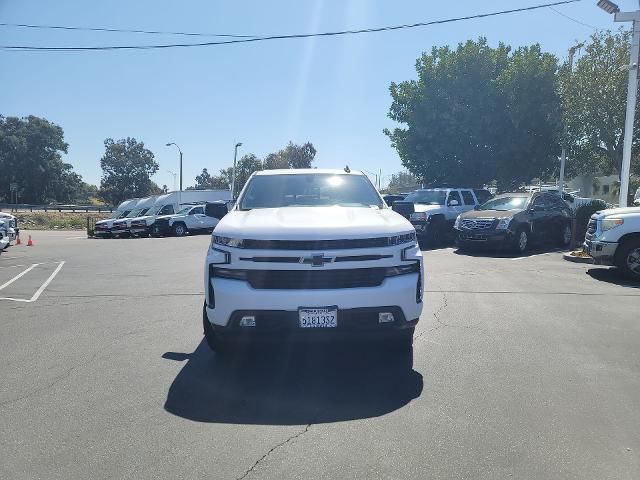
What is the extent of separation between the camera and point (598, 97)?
20.1 meters

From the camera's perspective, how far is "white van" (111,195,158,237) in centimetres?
2705

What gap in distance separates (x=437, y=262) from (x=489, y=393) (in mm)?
8649

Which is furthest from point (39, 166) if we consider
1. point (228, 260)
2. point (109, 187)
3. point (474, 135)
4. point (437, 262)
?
point (228, 260)

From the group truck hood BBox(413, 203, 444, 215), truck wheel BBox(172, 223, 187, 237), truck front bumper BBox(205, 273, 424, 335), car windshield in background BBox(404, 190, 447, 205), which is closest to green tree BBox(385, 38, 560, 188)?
car windshield in background BBox(404, 190, 447, 205)

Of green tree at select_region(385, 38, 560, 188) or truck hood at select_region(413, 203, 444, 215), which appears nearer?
truck hood at select_region(413, 203, 444, 215)

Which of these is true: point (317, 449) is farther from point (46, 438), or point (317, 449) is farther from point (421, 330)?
point (421, 330)

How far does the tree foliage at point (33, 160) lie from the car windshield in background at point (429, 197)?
252 ft

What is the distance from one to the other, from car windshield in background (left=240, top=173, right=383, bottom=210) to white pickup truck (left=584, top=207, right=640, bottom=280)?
626cm

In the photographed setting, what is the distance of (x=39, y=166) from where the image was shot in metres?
80.0

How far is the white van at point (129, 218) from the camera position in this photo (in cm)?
2705

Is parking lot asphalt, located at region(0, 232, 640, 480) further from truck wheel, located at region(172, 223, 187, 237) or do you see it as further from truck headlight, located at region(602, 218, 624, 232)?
truck wheel, located at region(172, 223, 187, 237)

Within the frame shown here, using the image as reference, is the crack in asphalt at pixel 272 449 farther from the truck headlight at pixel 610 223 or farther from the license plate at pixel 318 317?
the truck headlight at pixel 610 223

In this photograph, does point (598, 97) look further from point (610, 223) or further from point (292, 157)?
point (292, 157)

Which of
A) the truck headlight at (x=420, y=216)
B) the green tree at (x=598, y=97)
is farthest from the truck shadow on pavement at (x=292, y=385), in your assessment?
the green tree at (x=598, y=97)
